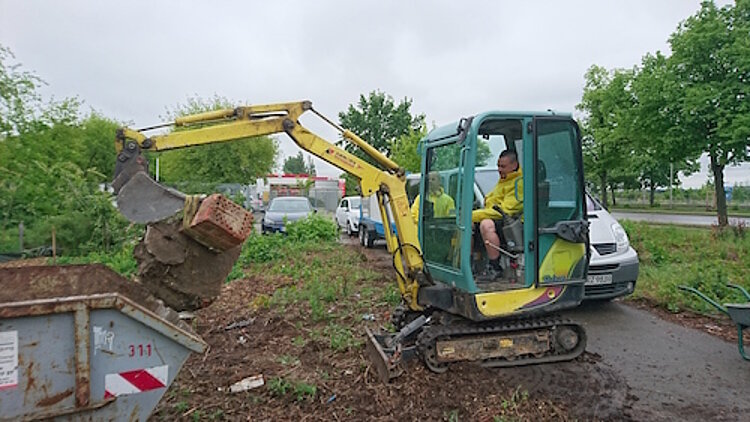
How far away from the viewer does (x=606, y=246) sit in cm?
666

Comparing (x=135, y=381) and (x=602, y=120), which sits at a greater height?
(x=602, y=120)

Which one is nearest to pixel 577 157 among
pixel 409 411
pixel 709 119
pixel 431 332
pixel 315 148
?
pixel 431 332

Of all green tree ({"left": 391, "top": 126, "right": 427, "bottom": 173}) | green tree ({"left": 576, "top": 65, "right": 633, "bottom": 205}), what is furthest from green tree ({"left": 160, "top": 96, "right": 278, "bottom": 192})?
green tree ({"left": 576, "top": 65, "right": 633, "bottom": 205})

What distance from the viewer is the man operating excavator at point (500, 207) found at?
184 inches

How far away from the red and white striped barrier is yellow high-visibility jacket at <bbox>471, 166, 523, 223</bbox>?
9.84 ft

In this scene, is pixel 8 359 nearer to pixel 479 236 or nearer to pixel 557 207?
pixel 479 236

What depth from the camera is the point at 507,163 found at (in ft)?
15.7

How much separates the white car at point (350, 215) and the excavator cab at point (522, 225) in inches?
517

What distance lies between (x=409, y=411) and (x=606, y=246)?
4249 millimetres

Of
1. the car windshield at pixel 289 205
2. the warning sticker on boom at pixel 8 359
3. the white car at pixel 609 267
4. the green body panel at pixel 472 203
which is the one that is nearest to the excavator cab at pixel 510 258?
the green body panel at pixel 472 203

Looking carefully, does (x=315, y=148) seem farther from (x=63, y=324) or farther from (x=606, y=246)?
(x=606, y=246)

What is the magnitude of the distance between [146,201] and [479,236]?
10.0ft

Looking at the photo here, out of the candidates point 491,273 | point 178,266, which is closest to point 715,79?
point 491,273

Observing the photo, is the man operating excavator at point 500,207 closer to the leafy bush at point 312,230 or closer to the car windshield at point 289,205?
the leafy bush at point 312,230
